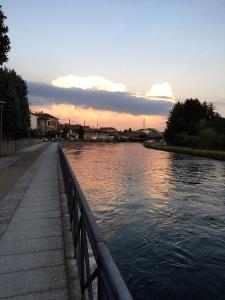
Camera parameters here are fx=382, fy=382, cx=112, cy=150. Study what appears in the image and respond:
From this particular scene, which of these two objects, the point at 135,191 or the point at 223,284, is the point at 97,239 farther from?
the point at 135,191

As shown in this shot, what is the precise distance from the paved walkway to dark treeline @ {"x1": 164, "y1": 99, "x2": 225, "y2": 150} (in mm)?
65845

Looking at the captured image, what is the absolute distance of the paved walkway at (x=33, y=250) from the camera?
5.64 meters

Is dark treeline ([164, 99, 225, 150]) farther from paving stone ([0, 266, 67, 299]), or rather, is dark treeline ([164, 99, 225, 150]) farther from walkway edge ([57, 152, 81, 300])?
paving stone ([0, 266, 67, 299])

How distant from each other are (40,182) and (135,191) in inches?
214

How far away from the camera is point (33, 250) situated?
294 inches

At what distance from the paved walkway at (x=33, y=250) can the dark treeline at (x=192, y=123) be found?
6585 cm

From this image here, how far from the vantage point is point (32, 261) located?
268 inches

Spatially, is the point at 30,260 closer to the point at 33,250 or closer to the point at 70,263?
Result: the point at 33,250

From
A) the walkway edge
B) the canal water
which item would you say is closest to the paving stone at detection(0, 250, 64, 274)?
the walkway edge

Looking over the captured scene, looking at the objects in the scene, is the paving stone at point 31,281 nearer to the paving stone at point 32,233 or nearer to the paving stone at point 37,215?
the paving stone at point 32,233

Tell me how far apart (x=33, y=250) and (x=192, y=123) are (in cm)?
8637

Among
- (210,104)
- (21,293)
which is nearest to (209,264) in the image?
(21,293)

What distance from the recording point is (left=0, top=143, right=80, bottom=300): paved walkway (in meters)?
5.64

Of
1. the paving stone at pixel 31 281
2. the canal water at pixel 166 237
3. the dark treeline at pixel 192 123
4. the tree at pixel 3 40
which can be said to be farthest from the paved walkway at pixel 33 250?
the dark treeline at pixel 192 123
